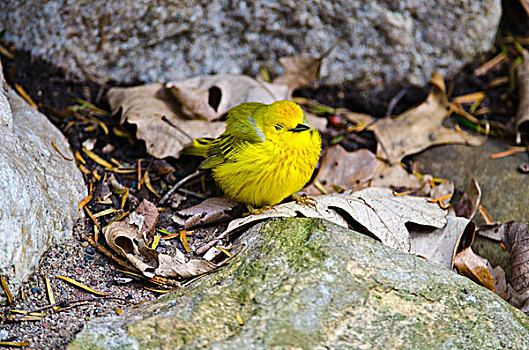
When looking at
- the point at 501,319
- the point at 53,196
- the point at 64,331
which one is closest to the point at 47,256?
the point at 53,196

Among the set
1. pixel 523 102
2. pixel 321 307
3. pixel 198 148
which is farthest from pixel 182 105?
pixel 523 102

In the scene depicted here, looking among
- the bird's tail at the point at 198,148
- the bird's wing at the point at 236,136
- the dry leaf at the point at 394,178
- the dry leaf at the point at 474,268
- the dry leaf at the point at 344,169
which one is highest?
the bird's wing at the point at 236,136

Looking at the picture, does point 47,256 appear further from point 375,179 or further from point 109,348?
point 375,179

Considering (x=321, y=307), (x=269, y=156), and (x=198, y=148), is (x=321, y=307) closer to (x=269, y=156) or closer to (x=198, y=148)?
(x=269, y=156)

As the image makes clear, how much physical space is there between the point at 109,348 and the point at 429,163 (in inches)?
130

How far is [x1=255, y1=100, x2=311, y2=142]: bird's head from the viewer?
3557mm

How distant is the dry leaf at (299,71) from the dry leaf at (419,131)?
778 mm

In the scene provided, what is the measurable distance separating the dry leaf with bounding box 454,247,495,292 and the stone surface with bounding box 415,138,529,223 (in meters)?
0.62

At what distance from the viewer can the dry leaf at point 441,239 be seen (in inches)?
139

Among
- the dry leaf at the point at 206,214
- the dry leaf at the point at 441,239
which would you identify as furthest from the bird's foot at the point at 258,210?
the dry leaf at the point at 441,239

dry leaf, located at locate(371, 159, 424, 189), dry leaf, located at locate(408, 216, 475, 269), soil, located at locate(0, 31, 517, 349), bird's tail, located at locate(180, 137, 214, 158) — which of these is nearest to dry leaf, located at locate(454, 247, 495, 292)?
dry leaf, located at locate(408, 216, 475, 269)

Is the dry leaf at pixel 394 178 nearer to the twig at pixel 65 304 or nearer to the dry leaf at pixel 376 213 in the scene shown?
the dry leaf at pixel 376 213

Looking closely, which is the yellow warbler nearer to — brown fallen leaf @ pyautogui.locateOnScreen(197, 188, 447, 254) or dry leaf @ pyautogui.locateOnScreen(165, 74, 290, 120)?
brown fallen leaf @ pyautogui.locateOnScreen(197, 188, 447, 254)

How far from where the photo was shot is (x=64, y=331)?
8.54 ft
